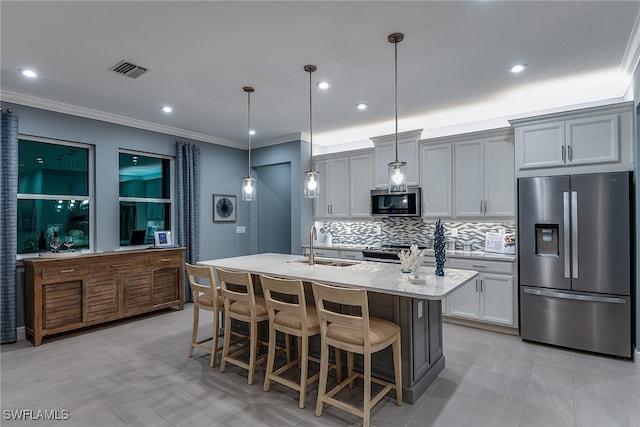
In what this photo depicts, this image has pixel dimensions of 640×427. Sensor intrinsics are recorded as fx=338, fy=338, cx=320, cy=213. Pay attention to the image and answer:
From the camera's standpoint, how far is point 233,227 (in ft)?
20.6

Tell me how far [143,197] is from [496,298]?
5.10m

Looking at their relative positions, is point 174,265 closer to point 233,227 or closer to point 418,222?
point 233,227

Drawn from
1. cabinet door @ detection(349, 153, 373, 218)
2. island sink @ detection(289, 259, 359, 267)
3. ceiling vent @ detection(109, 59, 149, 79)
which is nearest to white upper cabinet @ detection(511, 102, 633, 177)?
cabinet door @ detection(349, 153, 373, 218)

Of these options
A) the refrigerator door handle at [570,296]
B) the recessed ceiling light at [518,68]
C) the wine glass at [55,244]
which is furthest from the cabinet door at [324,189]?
the wine glass at [55,244]

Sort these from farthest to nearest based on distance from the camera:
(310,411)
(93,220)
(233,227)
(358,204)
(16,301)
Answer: (233,227) → (358,204) → (93,220) → (16,301) → (310,411)

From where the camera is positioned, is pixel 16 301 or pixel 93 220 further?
pixel 93 220

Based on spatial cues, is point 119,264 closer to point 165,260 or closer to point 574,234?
point 165,260

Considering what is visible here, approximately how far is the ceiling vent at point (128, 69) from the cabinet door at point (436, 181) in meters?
3.57

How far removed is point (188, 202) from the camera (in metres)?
5.45

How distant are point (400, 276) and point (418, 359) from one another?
660 millimetres

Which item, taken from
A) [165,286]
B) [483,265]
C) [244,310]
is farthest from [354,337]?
[165,286]

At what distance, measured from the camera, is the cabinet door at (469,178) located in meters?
4.35

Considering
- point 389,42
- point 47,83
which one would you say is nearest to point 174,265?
point 47,83

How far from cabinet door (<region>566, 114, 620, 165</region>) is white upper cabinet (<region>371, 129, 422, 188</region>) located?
1.77m
